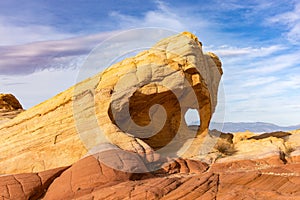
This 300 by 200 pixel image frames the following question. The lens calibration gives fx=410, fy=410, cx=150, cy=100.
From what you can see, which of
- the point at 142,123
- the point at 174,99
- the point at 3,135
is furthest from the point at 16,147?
the point at 174,99

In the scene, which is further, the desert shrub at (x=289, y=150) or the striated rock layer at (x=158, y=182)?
the desert shrub at (x=289, y=150)

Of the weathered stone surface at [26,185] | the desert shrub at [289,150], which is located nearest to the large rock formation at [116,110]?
the weathered stone surface at [26,185]

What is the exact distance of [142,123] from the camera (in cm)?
2228

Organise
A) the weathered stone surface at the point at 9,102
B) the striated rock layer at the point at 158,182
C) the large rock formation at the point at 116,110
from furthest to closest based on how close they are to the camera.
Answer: the weathered stone surface at the point at 9,102
the large rock formation at the point at 116,110
the striated rock layer at the point at 158,182

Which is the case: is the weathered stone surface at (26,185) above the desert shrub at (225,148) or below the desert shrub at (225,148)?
below

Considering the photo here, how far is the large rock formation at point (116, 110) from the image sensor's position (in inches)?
779

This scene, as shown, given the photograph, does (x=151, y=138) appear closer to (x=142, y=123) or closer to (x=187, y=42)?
(x=142, y=123)

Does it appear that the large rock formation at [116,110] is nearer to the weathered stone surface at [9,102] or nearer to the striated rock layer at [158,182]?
the striated rock layer at [158,182]

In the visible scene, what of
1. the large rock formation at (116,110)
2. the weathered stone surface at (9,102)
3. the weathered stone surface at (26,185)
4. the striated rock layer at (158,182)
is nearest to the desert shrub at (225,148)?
the large rock formation at (116,110)

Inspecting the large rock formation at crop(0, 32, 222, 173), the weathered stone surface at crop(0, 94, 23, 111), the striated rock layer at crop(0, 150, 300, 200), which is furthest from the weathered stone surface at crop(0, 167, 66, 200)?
the weathered stone surface at crop(0, 94, 23, 111)

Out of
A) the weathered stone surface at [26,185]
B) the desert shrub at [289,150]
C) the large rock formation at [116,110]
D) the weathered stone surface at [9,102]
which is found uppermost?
the weathered stone surface at [9,102]

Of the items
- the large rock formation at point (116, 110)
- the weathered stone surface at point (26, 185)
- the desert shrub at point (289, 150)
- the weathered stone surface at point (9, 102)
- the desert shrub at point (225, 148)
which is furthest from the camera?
the weathered stone surface at point (9, 102)

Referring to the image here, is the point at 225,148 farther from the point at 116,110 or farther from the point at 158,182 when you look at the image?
the point at 158,182

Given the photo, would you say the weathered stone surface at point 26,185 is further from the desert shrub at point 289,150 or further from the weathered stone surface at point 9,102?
the weathered stone surface at point 9,102
